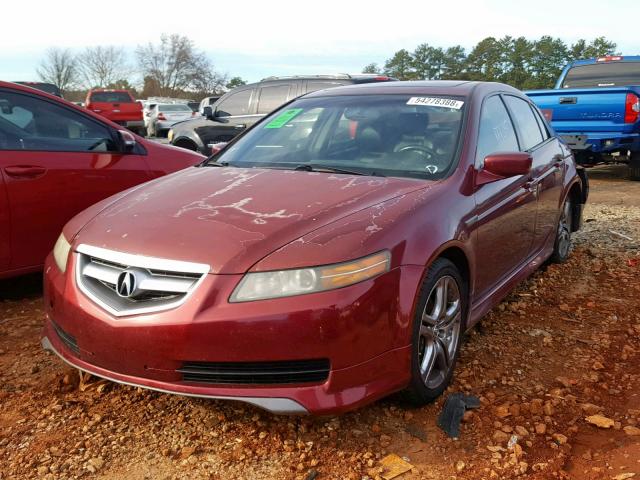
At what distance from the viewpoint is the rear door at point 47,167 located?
13.0ft

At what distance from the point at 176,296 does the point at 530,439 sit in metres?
1.60

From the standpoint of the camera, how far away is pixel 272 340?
2213mm

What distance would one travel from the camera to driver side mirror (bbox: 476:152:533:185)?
3.16 m

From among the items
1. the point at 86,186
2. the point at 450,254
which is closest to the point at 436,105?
the point at 450,254

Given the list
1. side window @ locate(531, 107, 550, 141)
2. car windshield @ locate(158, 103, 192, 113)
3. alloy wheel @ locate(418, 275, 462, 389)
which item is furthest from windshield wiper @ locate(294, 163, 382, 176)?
car windshield @ locate(158, 103, 192, 113)

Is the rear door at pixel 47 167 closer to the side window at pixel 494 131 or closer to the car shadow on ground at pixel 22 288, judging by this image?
the car shadow on ground at pixel 22 288

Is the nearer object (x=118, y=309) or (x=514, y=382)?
(x=118, y=309)

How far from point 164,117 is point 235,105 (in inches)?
543

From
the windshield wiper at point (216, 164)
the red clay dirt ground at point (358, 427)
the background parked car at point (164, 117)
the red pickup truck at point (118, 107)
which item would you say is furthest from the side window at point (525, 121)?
the red pickup truck at point (118, 107)

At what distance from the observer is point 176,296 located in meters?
2.30

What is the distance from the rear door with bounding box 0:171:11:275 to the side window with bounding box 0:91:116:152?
1.05 feet

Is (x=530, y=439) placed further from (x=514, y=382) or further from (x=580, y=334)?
(x=580, y=334)

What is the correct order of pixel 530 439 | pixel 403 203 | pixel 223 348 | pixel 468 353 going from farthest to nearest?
pixel 468 353 → pixel 403 203 → pixel 530 439 → pixel 223 348

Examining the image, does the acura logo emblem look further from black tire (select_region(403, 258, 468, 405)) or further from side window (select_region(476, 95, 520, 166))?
side window (select_region(476, 95, 520, 166))
